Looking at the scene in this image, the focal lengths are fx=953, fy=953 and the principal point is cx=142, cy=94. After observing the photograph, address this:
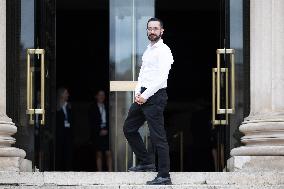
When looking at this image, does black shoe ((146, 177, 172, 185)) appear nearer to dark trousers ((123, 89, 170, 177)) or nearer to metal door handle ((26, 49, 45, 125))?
dark trousers ((123, 89, 170, 177))

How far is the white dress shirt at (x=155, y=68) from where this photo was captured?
10820mm

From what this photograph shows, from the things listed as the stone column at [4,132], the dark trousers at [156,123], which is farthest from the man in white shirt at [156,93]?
the stone column at [4,132]

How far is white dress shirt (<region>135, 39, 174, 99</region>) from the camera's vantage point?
10.8m

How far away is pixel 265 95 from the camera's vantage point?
12.5 meters

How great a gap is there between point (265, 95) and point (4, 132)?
135 inches

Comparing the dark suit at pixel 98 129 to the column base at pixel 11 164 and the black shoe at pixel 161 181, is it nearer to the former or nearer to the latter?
the column base at pixel 11 164

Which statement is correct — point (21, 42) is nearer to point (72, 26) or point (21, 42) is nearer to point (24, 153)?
point (24, 153)

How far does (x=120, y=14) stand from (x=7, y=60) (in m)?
2.46

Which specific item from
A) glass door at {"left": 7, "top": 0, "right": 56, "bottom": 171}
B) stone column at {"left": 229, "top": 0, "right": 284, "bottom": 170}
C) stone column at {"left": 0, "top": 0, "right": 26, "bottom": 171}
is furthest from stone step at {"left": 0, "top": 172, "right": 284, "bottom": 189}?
glass door at {"left": 7, "top": 0, "right": 56, "bottom": 171}

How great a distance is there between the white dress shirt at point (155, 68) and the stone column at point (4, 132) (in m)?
2.12

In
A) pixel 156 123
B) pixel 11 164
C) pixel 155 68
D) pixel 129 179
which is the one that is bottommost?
pixel 129 179

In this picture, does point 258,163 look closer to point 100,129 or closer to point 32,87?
point 32,87

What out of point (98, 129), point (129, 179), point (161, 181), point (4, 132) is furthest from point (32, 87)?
point (98, 129)

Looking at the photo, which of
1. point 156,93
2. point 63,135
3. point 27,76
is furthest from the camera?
point 63,135
